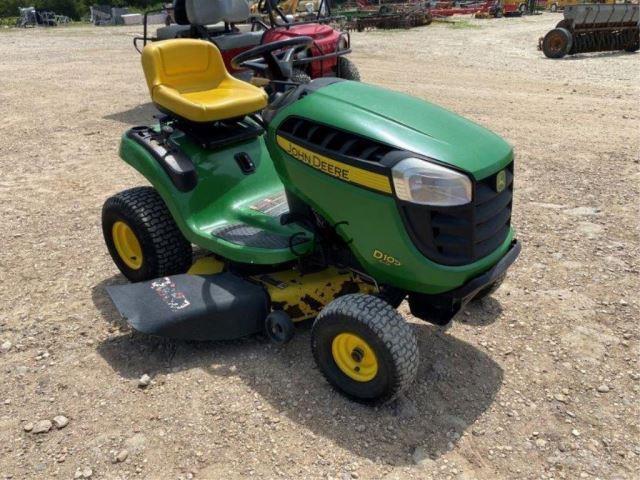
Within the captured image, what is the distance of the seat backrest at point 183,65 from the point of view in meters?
3.47

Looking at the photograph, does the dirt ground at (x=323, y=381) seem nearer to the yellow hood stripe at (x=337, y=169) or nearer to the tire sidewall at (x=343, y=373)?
the tire sidewall at (x=343, y=373)

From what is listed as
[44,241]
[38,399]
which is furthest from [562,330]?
[44,241]

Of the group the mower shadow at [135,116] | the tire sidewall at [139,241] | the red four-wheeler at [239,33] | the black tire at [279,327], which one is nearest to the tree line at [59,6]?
the mower shadow at [135,116]

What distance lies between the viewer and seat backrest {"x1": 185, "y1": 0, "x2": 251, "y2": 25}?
6535mm

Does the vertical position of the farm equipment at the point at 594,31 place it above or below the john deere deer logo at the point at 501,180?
below

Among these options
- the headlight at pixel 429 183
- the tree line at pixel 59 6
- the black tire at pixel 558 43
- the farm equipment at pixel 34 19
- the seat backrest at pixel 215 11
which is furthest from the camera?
the tree line at pixel 59 6

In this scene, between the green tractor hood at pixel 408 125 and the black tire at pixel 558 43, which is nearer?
the green tractor hood at pixel 408 125

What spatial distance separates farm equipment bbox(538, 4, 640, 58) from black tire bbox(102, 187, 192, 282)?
12.8 meters

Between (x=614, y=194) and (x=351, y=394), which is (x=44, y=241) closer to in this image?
(x=351, y=394)

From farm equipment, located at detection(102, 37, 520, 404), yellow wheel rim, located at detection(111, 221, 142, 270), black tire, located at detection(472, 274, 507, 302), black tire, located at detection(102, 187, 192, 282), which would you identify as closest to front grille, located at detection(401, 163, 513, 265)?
farm equipment, located at detection(102, 37, 520, 404)

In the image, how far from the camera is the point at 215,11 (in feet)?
22.0

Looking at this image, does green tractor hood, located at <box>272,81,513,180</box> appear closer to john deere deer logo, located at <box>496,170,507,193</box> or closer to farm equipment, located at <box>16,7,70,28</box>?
john deere deer logo, located at <box>496,170,507,193</box>

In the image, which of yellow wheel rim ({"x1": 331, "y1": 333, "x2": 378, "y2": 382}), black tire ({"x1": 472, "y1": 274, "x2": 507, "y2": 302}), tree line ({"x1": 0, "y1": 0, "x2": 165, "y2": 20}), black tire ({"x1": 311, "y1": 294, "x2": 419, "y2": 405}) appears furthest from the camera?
tree line ({"x1": 0, "y1": 0, "x2": 165, "y2": 20})

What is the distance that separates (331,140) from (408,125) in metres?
0.32
